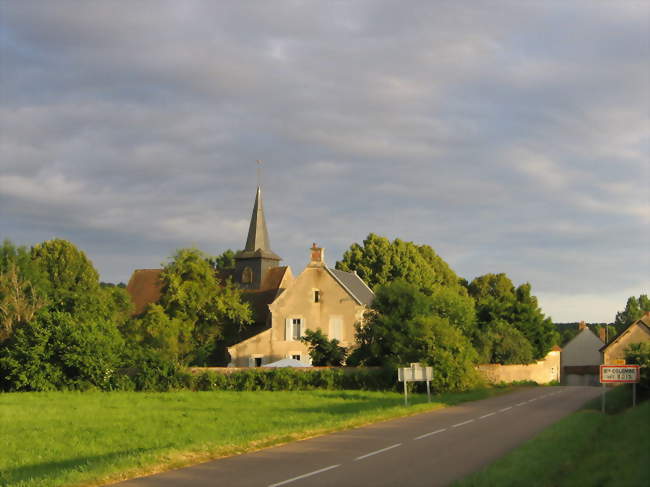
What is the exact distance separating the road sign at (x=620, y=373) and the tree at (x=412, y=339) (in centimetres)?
1467

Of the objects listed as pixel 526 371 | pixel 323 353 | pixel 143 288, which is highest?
pixel 143 288

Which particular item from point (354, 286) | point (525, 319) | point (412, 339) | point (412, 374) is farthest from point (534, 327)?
point (412, 374)

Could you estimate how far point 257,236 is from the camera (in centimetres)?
7350

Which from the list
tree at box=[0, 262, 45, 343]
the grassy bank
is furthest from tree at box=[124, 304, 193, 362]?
the grassy bank

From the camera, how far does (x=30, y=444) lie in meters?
21.8

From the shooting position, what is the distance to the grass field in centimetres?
1568

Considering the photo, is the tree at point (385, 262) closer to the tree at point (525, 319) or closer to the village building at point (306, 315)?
the tree at point (525, 319)

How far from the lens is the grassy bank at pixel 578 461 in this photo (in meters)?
10.4

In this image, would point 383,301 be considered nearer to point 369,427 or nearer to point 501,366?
point 501,366

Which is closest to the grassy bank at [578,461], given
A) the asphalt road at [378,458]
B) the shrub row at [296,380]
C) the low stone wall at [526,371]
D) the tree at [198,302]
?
the asphalt road at [378,458]

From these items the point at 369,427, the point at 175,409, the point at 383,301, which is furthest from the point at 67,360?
the point at 369,427

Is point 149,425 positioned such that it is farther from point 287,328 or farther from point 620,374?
point 287,328

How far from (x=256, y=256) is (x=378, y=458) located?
5694 cm

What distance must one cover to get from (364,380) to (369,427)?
69.2 feet
